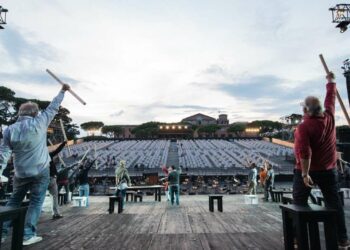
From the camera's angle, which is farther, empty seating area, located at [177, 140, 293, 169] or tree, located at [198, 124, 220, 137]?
tree, located at [198, 124, 220, 137]

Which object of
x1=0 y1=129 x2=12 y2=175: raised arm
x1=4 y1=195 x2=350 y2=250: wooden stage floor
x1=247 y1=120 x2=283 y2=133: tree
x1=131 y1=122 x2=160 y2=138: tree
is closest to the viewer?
x1=0 y1=129 x2=12 y2=175: raised arm

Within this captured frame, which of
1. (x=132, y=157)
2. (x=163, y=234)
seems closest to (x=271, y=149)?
(x=132, y=157)

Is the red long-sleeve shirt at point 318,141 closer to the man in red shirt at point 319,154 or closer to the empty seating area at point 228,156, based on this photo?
the man in red shirt at point 319,154

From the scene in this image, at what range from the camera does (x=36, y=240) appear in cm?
427

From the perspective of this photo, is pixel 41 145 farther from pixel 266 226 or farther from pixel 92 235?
pixel 266 226

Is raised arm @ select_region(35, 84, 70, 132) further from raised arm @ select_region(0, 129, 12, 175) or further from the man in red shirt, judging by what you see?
the man in red shirt

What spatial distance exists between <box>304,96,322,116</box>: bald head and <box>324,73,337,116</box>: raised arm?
0.38 meters

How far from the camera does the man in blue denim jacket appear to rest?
388 cm

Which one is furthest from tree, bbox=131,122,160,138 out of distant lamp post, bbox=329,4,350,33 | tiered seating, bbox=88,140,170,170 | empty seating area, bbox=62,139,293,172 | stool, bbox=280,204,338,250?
stool, bbox=280,204,338,250

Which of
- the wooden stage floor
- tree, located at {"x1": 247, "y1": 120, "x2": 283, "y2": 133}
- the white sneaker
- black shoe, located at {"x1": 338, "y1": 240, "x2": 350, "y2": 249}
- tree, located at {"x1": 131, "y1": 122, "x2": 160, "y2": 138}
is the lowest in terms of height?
the wooden stage floor

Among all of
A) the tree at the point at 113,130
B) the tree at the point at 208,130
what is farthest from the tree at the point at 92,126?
the tree at the point at 208,130

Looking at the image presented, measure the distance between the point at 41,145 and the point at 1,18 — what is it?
1597cm

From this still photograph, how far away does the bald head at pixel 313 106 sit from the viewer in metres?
3.18

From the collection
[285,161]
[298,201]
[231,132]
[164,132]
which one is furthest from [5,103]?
[231,132]
